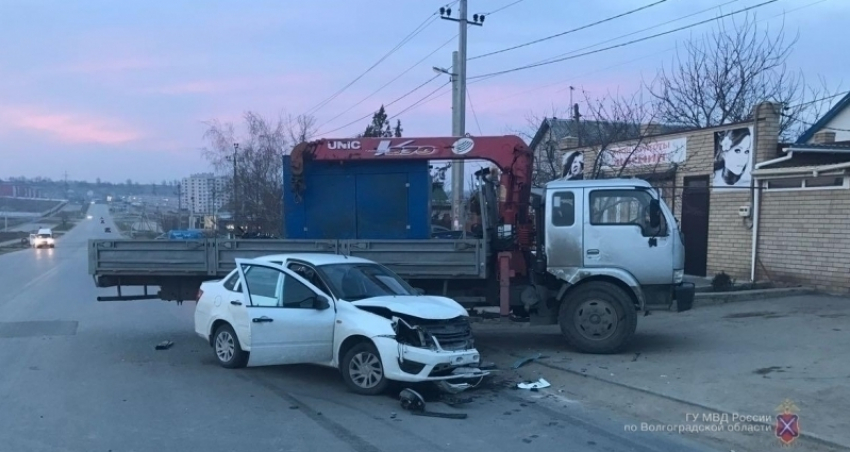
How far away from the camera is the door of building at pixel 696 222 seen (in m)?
19.3

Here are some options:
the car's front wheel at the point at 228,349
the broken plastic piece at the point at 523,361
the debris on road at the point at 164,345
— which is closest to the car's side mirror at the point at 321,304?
the car's front wheel at the point at 228,349

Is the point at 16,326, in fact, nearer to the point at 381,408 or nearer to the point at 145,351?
the point at 145,351

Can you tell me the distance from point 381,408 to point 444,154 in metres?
5.20

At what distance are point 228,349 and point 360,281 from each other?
2101mm

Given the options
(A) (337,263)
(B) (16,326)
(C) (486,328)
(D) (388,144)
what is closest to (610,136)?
(C) (486,328)

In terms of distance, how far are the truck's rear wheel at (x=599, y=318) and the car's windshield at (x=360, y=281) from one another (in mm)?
2603

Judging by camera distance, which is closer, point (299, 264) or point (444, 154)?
point (299, 264)

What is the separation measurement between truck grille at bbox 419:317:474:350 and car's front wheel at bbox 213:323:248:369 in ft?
9.72

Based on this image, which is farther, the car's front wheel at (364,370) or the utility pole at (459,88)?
the utility pole at (459,88)

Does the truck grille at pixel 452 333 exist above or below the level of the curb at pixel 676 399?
above

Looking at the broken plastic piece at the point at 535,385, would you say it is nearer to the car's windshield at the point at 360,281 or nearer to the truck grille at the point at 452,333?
the truck grille at the point at 452,333

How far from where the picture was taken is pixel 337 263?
997 centimetres

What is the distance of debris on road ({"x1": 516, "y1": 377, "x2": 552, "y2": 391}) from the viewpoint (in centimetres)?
914

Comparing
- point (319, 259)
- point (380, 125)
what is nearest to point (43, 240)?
point (380, 125)
